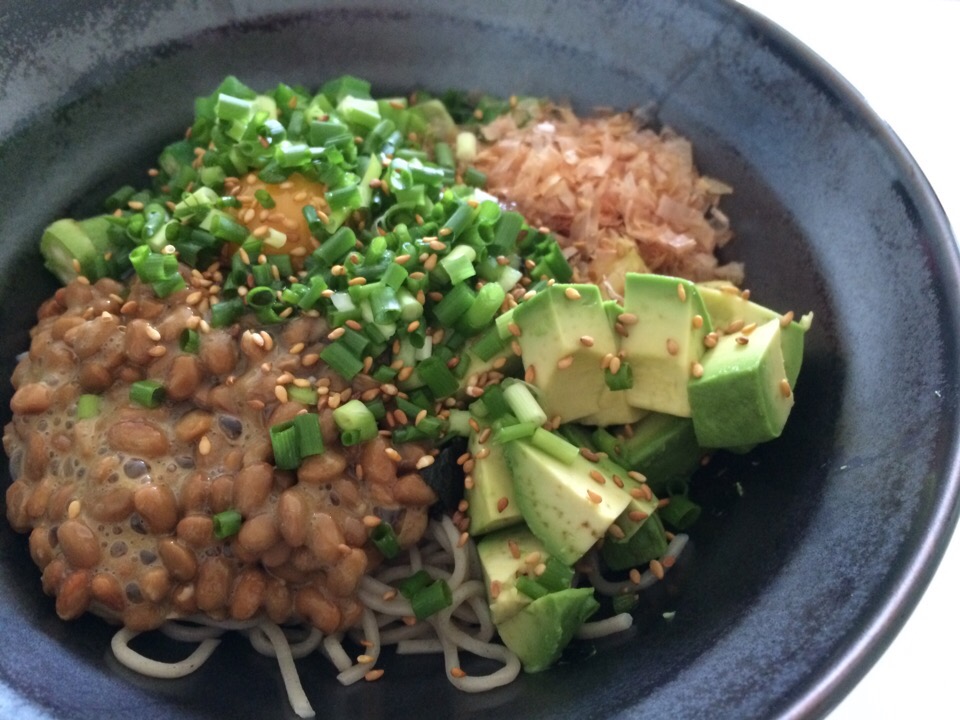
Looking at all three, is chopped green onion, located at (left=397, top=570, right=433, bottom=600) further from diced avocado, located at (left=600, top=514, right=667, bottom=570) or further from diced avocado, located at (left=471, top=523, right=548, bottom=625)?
diced avocado, located at (left=600, top=514, right=667, bottom=570)

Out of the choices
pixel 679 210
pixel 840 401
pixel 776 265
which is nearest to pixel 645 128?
pixel 679 210

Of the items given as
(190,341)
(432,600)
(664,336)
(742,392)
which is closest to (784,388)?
(742,392)

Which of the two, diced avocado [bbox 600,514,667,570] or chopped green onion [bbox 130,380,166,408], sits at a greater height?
diced avocado [bbox 600,514,667,570]

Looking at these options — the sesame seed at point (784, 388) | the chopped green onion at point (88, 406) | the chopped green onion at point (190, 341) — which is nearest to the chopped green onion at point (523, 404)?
the sesame seed at point (784, 388)

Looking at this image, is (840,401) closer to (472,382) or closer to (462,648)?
(472,382)

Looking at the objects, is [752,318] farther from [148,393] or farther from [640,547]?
[148,393]

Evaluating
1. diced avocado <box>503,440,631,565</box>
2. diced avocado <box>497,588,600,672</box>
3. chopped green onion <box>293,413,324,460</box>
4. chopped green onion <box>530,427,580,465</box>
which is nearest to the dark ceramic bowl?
diced avocado <box>497,588,600,672</box>

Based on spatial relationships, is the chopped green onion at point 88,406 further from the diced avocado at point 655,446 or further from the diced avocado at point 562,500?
the diced avocado at point 655,446
